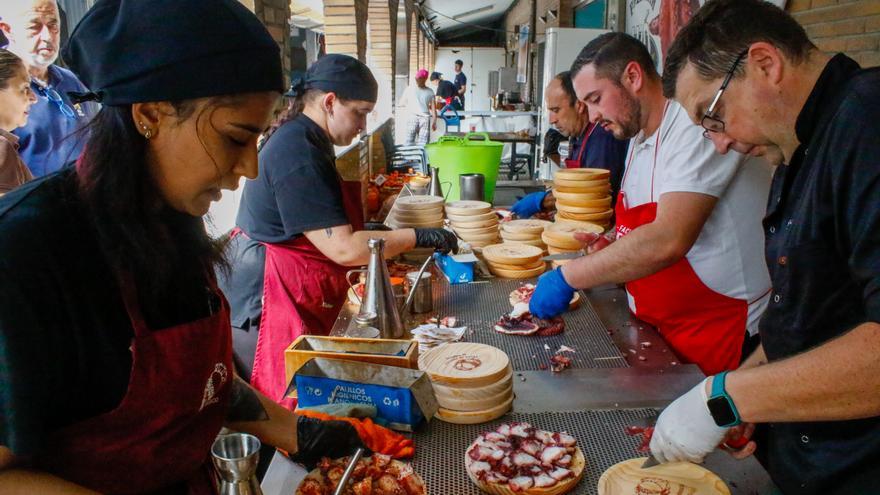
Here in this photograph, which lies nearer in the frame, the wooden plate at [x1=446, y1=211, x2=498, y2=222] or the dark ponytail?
the dark ponytail

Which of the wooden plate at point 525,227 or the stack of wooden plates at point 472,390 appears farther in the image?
the wooden plate at point 525,227

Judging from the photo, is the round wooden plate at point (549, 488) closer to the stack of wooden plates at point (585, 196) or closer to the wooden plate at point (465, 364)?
the wooden plate at point (465, 364)

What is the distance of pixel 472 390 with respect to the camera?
1.71 meters

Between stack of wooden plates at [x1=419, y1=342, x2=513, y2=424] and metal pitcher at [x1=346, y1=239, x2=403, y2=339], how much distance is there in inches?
18.9

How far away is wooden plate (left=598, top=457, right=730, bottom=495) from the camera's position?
4.42ft

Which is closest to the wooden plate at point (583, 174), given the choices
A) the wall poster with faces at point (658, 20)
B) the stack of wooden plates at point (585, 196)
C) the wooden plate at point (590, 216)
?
the stack of wooden plates at point (585, 196)

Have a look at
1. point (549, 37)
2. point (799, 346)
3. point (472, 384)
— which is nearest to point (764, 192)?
point (799, 346)

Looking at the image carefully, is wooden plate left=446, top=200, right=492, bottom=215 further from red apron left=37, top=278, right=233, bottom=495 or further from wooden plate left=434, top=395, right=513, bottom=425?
red apron left=37, top=278, right=233, bottom=495

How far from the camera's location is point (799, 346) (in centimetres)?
144

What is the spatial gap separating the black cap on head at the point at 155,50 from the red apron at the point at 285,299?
1786 mm

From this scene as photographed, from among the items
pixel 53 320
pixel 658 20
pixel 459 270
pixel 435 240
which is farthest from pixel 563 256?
pixel 658 20

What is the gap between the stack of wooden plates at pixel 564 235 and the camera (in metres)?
3.25

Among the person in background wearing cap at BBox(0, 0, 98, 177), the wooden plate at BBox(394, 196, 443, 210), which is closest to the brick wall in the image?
the wooden plate at BBox(394, 196, 443, 210)

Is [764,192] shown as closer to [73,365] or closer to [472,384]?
[472,384]
